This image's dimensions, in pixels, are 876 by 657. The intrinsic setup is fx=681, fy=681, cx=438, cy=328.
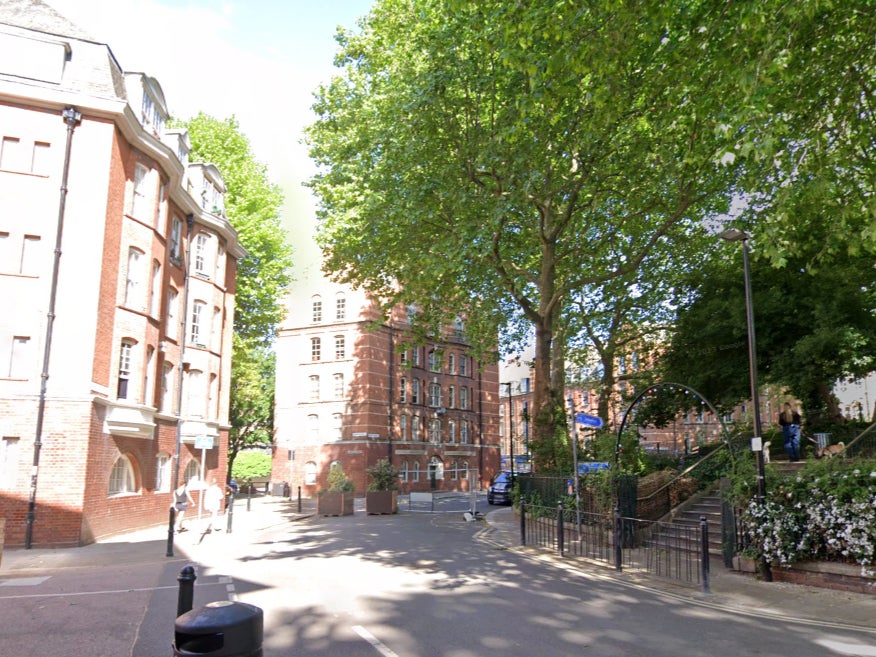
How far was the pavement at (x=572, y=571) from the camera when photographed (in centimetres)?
947

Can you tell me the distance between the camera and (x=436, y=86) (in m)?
19.7

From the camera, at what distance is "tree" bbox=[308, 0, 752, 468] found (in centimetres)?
1648

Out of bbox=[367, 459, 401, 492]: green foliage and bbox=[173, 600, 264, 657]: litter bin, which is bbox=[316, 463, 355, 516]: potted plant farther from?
bbox=[173, 600, 264, 657]: litter bin

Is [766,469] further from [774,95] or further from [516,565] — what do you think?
[774,95]

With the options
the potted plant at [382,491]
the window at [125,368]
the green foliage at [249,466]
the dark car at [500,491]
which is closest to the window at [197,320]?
the window at [125,368]

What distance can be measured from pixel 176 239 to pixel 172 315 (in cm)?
289

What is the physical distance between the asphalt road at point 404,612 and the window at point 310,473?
1396 inches

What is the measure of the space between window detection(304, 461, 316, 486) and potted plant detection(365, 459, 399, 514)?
21.0 meters

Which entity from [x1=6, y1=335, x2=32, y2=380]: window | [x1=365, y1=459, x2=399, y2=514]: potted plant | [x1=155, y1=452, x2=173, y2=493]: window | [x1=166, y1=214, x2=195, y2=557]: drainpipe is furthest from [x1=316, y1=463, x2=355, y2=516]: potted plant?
[x1=6, y1=335, x2=32, y2=380]: window

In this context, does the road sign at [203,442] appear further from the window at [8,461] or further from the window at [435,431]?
the window at [435,431]

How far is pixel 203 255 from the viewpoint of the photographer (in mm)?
28234

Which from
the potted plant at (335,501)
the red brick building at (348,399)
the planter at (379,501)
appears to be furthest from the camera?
the red brick building at (348,399)

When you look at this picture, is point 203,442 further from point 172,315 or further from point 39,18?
point 39,18

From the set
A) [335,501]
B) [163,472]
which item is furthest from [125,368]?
[335,501]
